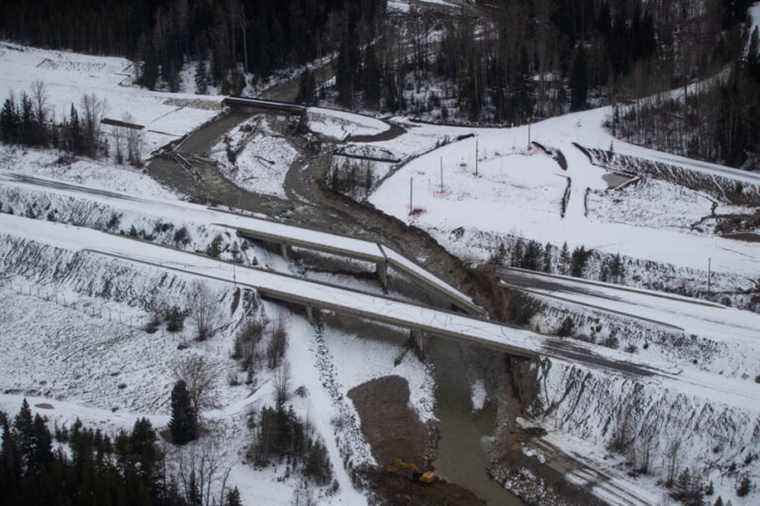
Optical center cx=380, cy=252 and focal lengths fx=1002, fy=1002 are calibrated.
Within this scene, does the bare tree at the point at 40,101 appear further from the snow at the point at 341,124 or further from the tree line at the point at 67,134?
the snow at the point at 341,124

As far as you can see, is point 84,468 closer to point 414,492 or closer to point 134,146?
point 414,492

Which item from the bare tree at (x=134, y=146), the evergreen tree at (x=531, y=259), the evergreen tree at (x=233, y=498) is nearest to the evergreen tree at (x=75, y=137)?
the bare tree at (x=134, y=146)

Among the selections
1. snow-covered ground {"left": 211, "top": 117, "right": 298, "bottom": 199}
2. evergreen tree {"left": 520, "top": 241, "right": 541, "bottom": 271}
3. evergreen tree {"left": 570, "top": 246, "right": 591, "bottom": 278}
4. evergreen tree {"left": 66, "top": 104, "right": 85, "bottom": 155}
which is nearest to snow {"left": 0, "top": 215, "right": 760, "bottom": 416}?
evergreen tree {"left": 520, "top": 241, "right": 541, "bottom": 271}

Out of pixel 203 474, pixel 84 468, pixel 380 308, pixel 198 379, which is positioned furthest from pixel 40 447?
pixel 380 308

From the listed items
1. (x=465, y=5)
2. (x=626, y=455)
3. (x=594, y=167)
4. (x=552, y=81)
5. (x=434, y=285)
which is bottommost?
(x=626, y=455)

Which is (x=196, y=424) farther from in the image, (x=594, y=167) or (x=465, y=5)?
(x=465, y=5)

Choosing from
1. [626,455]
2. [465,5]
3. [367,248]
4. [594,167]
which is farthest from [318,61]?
[626,455]
